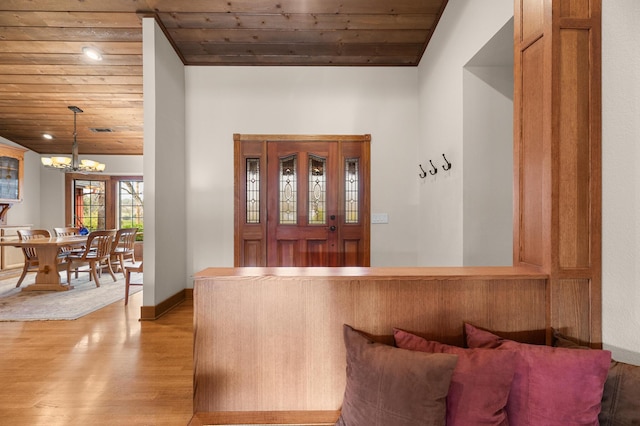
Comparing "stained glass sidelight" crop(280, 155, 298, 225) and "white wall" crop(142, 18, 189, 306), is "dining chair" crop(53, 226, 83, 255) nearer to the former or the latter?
"white wall" crop(142, 18, 189, 306)

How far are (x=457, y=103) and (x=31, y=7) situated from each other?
4.38m

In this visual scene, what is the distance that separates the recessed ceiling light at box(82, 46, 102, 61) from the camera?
3.73m

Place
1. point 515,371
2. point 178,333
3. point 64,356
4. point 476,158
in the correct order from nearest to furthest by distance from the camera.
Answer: point 515,371 < point 64,356 < point 476,158 < point 178,333

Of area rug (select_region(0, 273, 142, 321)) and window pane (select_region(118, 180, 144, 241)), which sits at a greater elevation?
window pane (select_region(118, 180, 144, 241))

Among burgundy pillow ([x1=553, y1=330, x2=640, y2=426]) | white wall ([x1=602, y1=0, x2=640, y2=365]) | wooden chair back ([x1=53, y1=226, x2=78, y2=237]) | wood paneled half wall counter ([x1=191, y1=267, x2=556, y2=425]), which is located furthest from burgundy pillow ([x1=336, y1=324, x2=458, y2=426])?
wooden chair back ([x1=53, y1=226, x2=78, y2=237])

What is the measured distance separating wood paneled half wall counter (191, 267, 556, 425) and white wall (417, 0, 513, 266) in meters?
1.52

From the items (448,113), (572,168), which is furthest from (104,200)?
(572,168)

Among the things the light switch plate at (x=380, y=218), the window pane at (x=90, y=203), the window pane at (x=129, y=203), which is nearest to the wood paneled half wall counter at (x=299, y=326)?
the light switch plate at (x=380, y=218)

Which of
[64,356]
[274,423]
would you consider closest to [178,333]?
Result: [64,356]

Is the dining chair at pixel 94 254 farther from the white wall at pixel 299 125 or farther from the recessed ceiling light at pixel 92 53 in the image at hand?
the recessed ceiling light at pixel 92 53

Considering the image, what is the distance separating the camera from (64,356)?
8.00ft

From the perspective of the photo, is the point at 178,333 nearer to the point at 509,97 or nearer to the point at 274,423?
the point at 274,423

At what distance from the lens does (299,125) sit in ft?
13.4

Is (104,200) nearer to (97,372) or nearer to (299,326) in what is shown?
(97,372)
